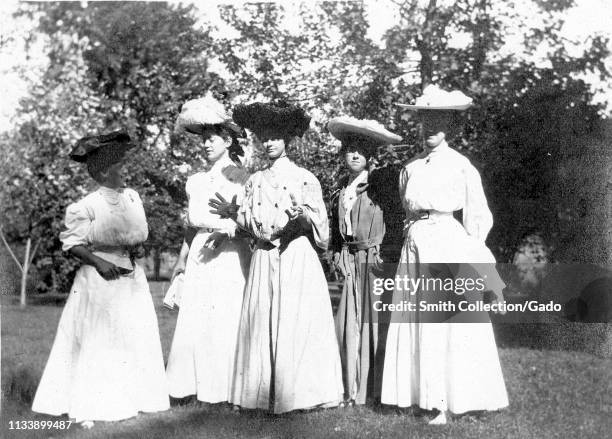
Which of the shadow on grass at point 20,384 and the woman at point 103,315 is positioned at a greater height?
the woman at point 103,315

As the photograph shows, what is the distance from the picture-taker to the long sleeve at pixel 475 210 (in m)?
4.78

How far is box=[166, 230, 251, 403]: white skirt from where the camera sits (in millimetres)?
5266

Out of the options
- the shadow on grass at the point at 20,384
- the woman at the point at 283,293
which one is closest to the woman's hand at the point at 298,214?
the woman at the point at 283,293

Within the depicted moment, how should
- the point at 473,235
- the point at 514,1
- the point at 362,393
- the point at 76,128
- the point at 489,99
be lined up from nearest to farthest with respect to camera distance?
the point at 473,235, the point at 362,393, the point at 514,1, the point at 489,99, the point at 76,128

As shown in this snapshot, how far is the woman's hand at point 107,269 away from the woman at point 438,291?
201cm

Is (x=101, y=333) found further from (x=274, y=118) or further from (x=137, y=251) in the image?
(x=274, y=118)

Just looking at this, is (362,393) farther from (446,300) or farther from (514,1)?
(514,1)

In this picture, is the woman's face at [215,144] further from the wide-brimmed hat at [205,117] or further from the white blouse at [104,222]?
the white blouse at [104,222]

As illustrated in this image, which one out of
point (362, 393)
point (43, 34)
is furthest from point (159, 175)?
point (362, 393)

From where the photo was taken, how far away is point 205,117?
17.9 feet

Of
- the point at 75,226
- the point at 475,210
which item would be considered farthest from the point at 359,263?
the point at 75,226

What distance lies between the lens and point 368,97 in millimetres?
6750

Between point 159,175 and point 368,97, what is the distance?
337cm

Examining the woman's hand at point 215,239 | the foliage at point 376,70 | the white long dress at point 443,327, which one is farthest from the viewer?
the foliage at point 376,70
